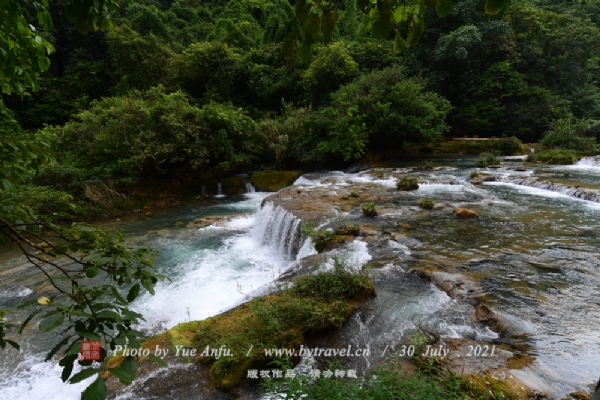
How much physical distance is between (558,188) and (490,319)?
883cm

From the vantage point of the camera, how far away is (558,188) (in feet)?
32.2

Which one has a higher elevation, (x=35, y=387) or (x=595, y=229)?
(x=595, y=229)

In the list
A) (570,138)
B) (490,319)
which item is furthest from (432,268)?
(570,138)

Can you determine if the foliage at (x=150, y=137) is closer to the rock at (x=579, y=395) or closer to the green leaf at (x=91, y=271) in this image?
the green leaf at (x=91, y=271)

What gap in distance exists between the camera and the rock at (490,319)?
369cm

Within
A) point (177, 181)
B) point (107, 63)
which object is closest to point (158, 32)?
point (107, 63)

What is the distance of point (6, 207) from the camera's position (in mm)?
1519

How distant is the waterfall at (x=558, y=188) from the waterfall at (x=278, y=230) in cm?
880

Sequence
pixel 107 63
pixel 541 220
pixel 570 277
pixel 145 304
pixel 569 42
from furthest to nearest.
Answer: pixel 107 63 → pixel 569 42 → pixel 541 220 → pixel 145 304 → pixel 570 277

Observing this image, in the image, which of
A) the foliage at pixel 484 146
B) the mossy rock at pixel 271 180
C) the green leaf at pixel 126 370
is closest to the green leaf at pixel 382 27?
the green leaf at pixel 126 370

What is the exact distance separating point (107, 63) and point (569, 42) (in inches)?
1386

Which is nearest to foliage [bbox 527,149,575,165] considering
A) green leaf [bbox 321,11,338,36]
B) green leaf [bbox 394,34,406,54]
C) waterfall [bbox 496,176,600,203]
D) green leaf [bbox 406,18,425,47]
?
waterfall [bbox 496,176,600,203]

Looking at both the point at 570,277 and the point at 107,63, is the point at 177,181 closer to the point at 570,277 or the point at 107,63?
the point at 570,277

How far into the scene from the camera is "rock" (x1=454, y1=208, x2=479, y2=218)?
25.4 feet
